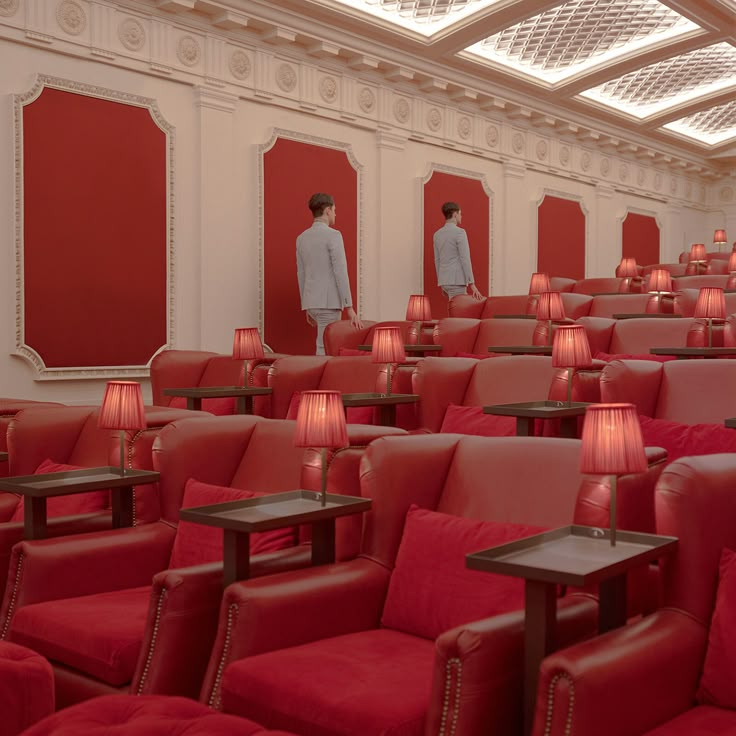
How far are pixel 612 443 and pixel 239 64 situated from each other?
20.0ft

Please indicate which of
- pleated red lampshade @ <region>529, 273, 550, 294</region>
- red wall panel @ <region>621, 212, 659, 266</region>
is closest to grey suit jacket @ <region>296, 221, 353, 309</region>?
pleated red lampshade @ <region>529, 273, 550, 294</region>

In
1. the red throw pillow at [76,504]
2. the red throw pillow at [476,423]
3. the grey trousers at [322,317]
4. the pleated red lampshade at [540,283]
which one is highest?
the pleated red lampshade at [540,283]

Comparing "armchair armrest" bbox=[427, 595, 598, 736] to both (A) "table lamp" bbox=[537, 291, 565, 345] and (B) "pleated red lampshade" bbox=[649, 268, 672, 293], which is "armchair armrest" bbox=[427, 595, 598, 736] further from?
(B) "pleated red lampshade" bbox=[649, 268, 672, 293]

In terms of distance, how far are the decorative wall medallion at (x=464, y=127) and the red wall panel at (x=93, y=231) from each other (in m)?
3.63

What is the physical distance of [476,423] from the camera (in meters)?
3.67

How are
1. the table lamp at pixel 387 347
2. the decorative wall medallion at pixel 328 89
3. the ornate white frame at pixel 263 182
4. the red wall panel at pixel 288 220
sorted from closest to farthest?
the table lamp at pixel 387 347
the ornate white frame at pixel 263 182
the red wall panel at pixel 288 220
the decorative wall medallion at pixel 328 89

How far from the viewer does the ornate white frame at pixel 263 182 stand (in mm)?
7477

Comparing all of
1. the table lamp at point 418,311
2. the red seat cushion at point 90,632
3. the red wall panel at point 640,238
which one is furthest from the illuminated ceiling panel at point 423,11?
the red seat cushion at point 90,632

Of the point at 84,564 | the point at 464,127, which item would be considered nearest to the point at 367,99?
the point at 464,127

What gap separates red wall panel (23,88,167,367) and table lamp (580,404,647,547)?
4.88 m

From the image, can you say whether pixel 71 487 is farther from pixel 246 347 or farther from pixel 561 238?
pixel 561 238

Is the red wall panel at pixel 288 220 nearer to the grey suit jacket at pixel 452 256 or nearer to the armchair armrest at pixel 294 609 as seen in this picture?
the grey suit jacket at pixel 452 256

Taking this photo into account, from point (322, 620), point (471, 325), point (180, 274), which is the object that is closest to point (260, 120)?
point (180, 274)

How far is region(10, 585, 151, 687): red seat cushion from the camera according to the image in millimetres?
2361
